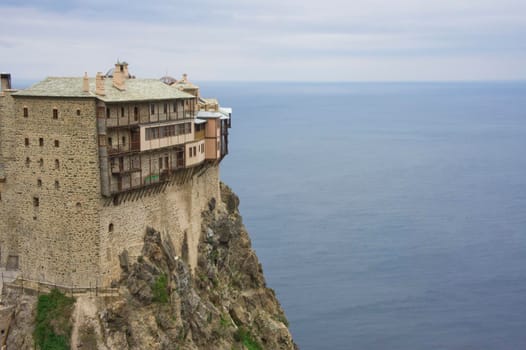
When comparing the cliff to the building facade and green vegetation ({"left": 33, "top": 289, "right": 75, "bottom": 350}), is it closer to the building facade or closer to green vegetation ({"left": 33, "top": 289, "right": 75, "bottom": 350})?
green vegetation ({"left": 33, "top": 289, "right": 75, "bottom": 350})

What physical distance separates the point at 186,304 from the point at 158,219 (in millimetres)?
5684

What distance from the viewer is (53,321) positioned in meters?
44.3

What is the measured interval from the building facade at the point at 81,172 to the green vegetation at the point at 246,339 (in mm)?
9515

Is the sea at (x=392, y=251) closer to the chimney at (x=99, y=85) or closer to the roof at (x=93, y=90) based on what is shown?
the roof at (x=93, y=90)

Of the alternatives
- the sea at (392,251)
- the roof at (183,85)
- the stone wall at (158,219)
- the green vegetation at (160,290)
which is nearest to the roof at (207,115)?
the roof at (183,85)

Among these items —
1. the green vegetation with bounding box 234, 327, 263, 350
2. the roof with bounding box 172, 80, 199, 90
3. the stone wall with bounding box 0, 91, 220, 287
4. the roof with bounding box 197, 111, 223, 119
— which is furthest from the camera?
the roof with bounding box 172, 80, 199, 90

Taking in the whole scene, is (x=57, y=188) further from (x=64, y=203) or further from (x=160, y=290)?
(x=160, y=290)

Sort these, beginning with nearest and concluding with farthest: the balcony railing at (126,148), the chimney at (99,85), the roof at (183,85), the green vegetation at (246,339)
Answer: the chimney at (99,85)
the balcony railing at (126,148)
the green vegetation at (246,339)
the roof at (183,85)

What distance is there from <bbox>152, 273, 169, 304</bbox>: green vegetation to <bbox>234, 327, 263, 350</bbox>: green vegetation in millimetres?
8618

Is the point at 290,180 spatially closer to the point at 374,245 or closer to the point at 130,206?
the point at 374,245

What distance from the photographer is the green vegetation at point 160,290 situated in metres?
47.3

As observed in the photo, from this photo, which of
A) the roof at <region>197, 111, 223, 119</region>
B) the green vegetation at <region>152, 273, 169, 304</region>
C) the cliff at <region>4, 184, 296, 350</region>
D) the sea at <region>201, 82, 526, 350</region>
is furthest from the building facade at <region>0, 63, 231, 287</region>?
the sea at <region>201, 82, 526, 350</region>

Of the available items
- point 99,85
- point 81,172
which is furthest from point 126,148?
point 99,85

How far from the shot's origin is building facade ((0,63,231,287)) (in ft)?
146
